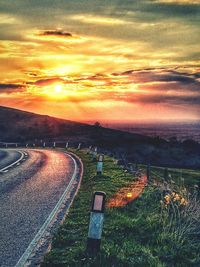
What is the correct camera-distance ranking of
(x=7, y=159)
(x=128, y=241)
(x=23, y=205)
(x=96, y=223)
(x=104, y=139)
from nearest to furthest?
(x=96, y=223)
(x=128, y=241)
(x=23, y=205)
(x=7, y=159)
(x=104, y=139)

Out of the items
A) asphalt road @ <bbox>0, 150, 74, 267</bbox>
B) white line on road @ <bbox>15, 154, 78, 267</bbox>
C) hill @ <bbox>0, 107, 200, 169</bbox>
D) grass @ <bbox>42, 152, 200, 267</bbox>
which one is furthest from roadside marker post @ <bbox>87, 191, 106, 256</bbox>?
hill @ <bbox>0, 107, 200, 169</bbox>

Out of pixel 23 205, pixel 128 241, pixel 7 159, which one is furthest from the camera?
pixel 7 159

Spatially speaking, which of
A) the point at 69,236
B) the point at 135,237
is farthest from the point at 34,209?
the point at 135,237

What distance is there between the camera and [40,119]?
98438 millimetres

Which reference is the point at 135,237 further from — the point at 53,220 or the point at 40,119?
the point at 40,119

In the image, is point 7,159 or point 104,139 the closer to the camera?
point 7,159

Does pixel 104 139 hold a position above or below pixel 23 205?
above

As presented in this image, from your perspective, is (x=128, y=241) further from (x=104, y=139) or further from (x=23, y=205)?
(x=104, y=139)

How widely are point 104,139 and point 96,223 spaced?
59.4 metres

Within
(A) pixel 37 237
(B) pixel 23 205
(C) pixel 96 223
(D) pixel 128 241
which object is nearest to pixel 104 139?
(B) pixel 23 205

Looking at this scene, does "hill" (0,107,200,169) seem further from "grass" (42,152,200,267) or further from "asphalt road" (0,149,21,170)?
"grass" (42,152,200,267)

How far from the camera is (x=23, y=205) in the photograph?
10.7 meters

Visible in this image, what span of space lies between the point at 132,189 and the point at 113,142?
5003 cm

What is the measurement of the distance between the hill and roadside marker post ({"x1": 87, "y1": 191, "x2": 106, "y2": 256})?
39233mm
